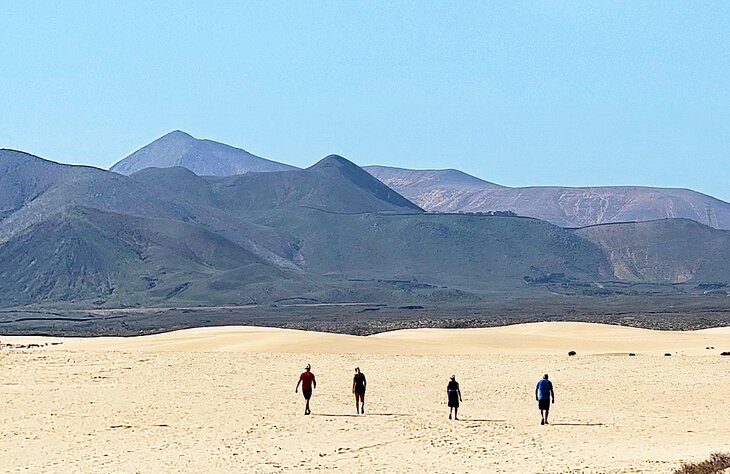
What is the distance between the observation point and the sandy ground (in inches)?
749

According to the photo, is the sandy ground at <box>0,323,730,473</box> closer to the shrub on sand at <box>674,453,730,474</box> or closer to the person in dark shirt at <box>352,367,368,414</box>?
the person in dark shirt at <box>352,367,368,414</box>

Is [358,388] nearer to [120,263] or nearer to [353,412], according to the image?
[353,412]

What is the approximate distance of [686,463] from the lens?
54.4ft

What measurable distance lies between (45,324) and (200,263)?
6980 cm

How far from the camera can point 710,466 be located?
48.9ft

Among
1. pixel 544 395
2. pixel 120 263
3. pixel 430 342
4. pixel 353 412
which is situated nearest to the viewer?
pixel 544 395

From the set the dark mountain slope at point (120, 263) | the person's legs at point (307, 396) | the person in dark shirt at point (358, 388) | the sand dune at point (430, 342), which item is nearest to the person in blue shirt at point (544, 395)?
the person in dark shirt at point (358, 388)

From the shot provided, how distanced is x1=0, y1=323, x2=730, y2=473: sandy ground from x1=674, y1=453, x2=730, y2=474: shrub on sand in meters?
1.27

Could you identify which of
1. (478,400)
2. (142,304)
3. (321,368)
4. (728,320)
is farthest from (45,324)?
(478,400)

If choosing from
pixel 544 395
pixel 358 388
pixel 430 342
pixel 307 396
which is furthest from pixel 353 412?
pixel 430 342

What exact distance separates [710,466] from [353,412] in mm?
11467

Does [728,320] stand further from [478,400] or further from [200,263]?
[200,263]

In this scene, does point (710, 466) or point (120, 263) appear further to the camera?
point (120, 263)

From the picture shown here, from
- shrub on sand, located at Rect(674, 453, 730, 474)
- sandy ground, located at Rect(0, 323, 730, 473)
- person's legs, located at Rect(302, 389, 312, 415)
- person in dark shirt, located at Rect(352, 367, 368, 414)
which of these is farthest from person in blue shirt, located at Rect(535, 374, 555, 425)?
shrub on sand, located at Rect(674, 453, 730, 474)
